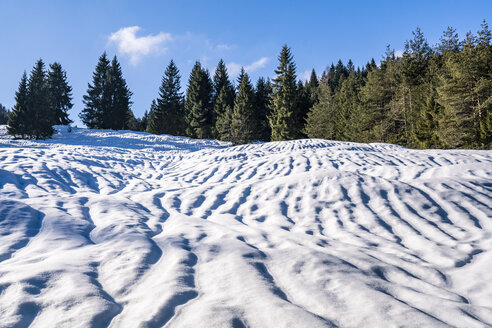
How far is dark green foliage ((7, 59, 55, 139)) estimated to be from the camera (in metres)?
25.8

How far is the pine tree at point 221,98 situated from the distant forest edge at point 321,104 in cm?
15

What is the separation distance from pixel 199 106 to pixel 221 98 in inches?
127

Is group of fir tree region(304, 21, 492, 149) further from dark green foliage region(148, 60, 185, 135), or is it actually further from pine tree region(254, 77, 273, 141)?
dark green foliage region(148, 60, 185, 135)

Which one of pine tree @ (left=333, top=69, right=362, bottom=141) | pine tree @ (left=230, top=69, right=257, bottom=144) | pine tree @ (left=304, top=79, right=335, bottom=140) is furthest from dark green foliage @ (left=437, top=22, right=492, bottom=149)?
pine tree @ (left=230, top=69, right=257, bottom=144)

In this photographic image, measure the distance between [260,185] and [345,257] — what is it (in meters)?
3.41

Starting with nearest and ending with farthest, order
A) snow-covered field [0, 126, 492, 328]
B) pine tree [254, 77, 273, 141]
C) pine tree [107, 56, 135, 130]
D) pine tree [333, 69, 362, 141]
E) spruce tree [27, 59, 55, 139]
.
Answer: snow-covered field [0, 126, 492, 328] → spruce tree [27, 59, 55, 139] → pine tree [333, 69, 362, 141] → pine tree [254, 77, 273, 141] → pine tree [107, 56, 135, 130]

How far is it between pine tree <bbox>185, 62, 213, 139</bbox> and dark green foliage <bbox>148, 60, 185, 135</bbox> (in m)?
2.02

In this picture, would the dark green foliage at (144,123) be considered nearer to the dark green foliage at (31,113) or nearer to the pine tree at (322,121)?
the dark green foliage at (31,113)

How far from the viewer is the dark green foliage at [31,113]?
2584 centimetres

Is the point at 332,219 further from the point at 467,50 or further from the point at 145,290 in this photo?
the point at 467,50

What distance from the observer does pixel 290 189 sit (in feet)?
18.5

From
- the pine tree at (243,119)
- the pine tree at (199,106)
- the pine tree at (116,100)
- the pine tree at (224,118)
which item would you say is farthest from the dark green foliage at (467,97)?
the pine tree at (116,100)

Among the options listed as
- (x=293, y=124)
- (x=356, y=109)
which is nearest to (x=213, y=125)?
(x=293, y=124)

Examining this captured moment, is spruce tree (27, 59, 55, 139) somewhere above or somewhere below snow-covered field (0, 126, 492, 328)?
above
